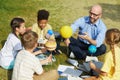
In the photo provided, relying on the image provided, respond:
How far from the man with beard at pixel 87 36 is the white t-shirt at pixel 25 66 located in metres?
1.59

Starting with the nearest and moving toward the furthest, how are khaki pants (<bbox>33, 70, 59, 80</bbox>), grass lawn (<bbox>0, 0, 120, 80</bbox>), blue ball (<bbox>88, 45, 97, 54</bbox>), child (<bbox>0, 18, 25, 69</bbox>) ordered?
khaki pants (<bbox>33, 70, 59, 80</bbox>) < child (<bbox>0, 18, 25, 69</bbox>) < blue ball (<bbox>88, 45, 97, 54</bbox>) < grass lawn (<bbox>0, 0, 120, 80</bbox>)

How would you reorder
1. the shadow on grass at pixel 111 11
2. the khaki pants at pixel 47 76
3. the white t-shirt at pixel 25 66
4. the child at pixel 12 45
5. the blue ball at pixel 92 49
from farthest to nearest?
the shadow on grass at pixel 111 11 < the blue ball at pixel 92 49 < the child at pixel 12 45 < the khaki pants at pixel 47 76 < the white t-shirt at pixel 25 66

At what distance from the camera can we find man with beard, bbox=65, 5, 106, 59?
607 cm

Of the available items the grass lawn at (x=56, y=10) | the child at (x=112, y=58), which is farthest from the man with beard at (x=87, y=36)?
the grass lawn at (x=56, y=10)

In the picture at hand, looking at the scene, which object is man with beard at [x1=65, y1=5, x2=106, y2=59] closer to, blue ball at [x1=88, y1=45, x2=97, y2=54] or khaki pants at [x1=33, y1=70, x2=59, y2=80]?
blue ball at [x1=88, y1=45, x2=97, y2=54]

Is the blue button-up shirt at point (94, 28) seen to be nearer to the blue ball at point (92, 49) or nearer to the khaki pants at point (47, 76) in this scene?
the blue ball at point (92, 49)

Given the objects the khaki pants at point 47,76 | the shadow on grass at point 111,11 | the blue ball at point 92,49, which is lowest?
the khaki pants at point 47,76

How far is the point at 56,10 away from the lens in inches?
354

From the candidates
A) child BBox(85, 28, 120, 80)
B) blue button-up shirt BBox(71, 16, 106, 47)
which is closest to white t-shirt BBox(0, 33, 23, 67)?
blue button-up shirt BBox(71, 16, 106, 47)

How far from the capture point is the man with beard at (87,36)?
19.9 ft

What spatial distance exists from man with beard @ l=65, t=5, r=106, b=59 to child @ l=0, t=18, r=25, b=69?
1087mm

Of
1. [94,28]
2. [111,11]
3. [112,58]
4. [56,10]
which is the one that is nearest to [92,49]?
[94,28]

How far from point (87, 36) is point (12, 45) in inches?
57.8

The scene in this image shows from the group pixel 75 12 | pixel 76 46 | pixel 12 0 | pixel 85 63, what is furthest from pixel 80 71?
pixel 12 0
